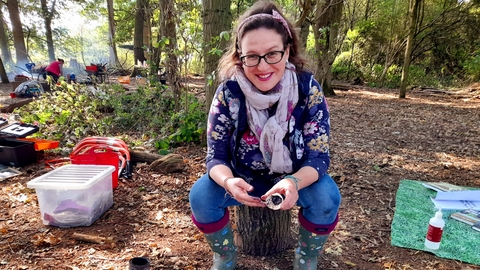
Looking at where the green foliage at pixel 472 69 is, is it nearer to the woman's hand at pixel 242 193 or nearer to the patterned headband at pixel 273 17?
the patterned headband at pixel 273 17

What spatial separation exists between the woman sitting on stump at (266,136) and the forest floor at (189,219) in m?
0.43

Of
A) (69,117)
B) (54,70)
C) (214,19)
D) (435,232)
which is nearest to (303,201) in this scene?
(435,232)

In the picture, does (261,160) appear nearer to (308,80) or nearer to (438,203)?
(308,80)

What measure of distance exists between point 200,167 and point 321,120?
6.06ft

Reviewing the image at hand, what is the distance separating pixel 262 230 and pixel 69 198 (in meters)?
1.28

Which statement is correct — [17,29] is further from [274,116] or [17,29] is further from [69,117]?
[274,116]

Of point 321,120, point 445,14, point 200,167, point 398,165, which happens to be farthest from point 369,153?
point 445,14

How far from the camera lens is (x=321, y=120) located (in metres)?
1.47

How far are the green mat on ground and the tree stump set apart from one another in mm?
739

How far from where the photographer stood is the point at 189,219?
2.18 meters

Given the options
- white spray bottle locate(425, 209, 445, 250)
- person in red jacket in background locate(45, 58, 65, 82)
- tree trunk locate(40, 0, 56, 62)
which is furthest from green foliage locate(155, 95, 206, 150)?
tree trunk locate(40, 0, 56, 62)

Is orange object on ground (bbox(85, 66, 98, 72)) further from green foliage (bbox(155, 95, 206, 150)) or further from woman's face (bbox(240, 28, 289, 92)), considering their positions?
woman's face (bbox(240, 28, 289, 92))

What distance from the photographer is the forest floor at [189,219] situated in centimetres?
171

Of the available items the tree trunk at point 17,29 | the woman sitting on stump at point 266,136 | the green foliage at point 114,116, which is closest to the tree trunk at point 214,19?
the green foliage at point 114,116
